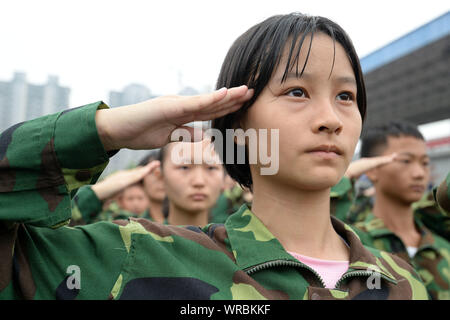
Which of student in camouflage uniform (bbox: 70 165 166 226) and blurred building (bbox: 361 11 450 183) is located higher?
blurred building (bbox: 361 11 450 183)

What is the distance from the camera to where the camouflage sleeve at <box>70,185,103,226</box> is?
11.4 ft

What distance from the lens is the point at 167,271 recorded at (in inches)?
53.6

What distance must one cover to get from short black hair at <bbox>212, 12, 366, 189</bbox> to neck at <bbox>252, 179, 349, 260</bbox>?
257mm

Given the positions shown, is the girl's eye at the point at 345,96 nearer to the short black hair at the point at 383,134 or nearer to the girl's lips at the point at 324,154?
the girl's lips at the point at 324,154

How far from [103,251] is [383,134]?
3.24 meters

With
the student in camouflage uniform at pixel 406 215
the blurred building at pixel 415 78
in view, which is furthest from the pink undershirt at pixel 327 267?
the blurred building at pixel 415 78

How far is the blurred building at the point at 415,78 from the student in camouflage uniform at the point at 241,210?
52.6 ft

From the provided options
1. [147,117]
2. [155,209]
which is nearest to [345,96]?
[147,117]

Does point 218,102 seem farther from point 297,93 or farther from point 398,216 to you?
point 398,216

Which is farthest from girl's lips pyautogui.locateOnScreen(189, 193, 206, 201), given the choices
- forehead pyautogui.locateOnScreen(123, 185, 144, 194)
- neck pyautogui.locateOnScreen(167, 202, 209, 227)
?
forehead pyautogui.locateOnScreen(123, 185, 144, 194)

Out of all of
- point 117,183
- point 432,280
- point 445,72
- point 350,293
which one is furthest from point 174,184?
point 445,72

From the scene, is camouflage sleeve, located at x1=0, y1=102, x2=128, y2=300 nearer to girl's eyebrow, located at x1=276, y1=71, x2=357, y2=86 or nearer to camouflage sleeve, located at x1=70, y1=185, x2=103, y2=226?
girl's eyebrow, located at x1=276, y1=71, x2=357, y2=86

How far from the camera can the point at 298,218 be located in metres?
1.64
